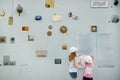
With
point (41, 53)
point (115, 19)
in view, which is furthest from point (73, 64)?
point (115, 19)

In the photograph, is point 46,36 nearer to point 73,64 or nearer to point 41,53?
point 41,53

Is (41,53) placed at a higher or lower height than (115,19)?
lower

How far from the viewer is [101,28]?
564cm

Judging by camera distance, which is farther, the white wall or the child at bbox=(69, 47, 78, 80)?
the white wall

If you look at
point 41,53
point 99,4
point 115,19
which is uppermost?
point 99,4

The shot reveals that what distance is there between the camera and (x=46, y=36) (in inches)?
222

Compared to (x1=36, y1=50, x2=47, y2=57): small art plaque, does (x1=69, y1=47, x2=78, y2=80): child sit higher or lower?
lower

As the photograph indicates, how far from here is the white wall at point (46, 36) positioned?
5594 millimetres

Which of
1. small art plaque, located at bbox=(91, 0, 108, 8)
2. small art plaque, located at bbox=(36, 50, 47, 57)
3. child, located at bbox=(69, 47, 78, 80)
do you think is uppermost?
small art plaque, located at bbox=(91, 0, 108, 8)

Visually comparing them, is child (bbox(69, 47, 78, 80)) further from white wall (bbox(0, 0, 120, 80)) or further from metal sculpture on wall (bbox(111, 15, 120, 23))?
metal sculpture on wall (bbox(111, 15, 120, 23))

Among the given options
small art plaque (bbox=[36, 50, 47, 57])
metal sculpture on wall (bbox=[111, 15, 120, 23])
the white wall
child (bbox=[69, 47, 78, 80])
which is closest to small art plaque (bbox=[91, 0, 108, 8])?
the white wall

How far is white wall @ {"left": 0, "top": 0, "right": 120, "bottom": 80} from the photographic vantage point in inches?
220

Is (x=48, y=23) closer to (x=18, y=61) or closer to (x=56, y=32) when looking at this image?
(x=56, y=32)

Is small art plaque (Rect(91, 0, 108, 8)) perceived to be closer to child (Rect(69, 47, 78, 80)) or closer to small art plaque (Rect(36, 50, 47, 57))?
child (Rect(69, 47, 78, 80))
